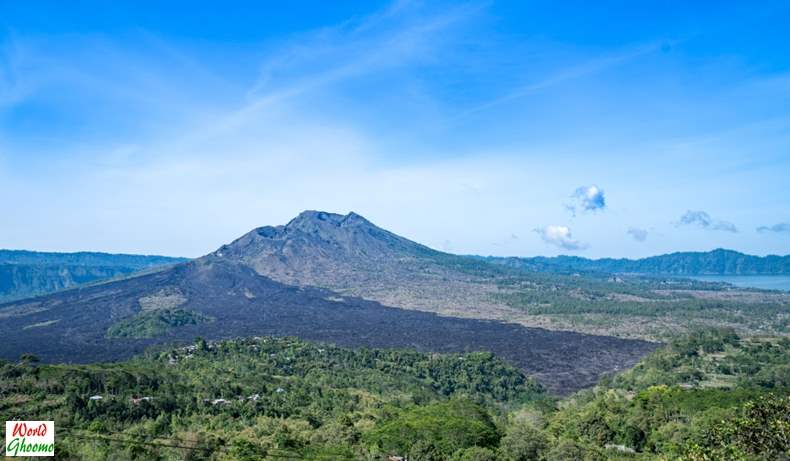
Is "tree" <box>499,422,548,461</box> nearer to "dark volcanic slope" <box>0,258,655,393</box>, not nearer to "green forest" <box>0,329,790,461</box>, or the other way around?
"green forest" <box>0,329,790,461</box>

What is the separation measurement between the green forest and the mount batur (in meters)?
13.4

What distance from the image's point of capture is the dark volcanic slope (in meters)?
66.8

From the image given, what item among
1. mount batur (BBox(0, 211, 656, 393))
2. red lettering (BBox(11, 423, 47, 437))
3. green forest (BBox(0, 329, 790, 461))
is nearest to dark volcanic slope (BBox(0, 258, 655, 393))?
mount batur (BBox(0, 211, 656, 393))

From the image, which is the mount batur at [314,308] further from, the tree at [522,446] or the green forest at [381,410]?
the tree at [522,446]

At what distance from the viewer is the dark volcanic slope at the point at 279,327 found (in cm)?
Answer: 6675

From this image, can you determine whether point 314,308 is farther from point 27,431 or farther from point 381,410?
point 27,431

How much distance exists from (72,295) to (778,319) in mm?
148886

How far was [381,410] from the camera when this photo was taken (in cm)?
3534

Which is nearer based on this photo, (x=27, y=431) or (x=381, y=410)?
(x=27, y=431)

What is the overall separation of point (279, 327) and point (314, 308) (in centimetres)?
2261

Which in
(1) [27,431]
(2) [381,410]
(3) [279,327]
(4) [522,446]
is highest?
(1) [27,431]

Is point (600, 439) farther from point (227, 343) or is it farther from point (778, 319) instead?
point (778, 319)

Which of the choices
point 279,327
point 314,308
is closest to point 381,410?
point 279,327

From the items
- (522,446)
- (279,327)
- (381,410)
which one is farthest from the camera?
(279,327)
